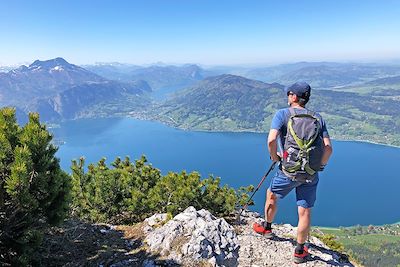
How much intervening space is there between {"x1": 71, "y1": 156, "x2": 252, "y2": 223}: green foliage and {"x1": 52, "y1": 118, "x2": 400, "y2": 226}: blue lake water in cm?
6514

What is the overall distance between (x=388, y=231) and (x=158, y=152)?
85087mm

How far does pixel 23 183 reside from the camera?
372cm

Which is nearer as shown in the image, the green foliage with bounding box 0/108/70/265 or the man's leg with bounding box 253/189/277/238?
the green foliage with bounding box 0/108/70/265

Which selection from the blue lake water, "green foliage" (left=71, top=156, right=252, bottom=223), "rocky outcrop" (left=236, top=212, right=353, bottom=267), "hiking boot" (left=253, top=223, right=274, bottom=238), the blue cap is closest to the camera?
the blue cap

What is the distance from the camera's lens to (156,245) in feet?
17.1

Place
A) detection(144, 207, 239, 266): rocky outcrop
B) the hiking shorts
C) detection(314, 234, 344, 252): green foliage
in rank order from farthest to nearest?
detection(314, 234, 344, 252): green foliage
detection(144, 207, 239, 266): rocky outcrop
the hiking shorts

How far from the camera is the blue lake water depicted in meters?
82.6

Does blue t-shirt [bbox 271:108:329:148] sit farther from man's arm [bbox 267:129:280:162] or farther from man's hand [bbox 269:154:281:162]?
man's hand [bbox 269:154:281:162]

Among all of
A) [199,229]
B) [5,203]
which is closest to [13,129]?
[5,203]

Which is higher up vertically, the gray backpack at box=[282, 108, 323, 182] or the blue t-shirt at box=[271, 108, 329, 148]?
the blue t-shirt at box=[271, 108, 329, 148]

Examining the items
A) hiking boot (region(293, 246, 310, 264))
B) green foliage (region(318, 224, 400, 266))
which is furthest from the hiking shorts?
green foliage (region(318, 224, 400, 266))

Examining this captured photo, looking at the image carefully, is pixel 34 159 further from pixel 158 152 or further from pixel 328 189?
pixel 158 152

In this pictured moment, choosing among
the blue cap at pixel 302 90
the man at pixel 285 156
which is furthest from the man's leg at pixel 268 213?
the blue cap at pixel 302 90

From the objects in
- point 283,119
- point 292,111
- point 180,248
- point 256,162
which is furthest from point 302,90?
point 256,162
